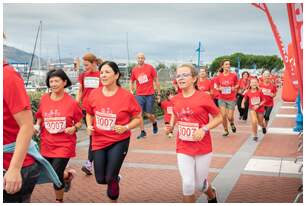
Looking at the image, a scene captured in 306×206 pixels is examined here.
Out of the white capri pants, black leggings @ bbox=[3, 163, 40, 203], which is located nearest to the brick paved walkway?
the white capri pants

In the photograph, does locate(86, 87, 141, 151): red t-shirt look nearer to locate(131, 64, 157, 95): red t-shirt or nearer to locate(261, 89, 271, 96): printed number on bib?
locate(131, 64, 157, 95): red t-shirt

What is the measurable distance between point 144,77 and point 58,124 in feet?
18.6

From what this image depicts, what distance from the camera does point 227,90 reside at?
1132cm

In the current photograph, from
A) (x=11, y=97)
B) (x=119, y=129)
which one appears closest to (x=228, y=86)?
(x=119, y=129)

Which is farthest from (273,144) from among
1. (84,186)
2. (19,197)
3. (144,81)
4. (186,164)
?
(19,197)

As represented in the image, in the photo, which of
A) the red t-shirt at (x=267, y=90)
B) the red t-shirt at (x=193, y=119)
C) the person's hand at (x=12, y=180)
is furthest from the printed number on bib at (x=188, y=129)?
the red t-shirt at (x=267, y=90)

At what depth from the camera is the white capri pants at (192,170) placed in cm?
475

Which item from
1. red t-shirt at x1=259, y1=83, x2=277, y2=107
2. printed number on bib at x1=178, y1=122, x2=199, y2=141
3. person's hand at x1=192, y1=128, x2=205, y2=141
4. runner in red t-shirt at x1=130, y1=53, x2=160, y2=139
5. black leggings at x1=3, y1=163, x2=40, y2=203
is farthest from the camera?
red t-shirt at x1=259, y1=83, x2=277, y2=107

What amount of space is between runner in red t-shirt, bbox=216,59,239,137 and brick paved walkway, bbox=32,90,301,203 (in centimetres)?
100

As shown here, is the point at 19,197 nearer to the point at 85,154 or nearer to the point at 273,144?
the point at 85,154

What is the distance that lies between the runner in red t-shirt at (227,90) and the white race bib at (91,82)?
15.6ft

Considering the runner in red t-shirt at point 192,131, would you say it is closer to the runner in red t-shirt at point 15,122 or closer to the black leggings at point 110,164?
the black leggings at point 110,164

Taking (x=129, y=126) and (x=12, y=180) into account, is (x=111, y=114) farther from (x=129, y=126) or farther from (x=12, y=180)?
(x=12, y=180)

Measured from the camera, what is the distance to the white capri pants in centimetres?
475
